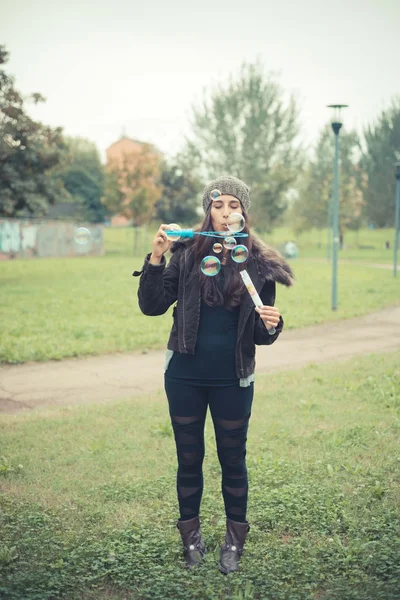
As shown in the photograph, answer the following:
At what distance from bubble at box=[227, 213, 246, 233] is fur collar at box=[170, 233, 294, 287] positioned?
0.91 feet

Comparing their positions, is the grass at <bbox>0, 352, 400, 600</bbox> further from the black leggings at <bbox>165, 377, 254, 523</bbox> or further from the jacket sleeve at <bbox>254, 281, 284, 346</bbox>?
the jacket sleeve at <bbox>254, 281, 284, 346</bbox>

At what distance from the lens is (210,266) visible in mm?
3580

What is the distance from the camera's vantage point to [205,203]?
378 cm

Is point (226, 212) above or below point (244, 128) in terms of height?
below

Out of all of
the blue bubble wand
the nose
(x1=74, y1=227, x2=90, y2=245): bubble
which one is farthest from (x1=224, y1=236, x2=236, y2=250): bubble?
(x1=74, y1=227, x2=90, y2=245): bubble

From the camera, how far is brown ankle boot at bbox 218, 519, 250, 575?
3788 millimetres

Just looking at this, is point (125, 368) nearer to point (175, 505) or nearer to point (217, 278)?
point (175, 505)

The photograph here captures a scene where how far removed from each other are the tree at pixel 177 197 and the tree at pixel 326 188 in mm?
9061

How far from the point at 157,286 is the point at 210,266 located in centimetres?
32

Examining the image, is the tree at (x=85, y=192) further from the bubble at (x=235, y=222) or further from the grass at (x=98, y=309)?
Answer: the bubble at (x=235, y=222)

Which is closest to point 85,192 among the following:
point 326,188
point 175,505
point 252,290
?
point 326,188

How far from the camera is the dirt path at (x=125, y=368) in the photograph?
7.89 meters

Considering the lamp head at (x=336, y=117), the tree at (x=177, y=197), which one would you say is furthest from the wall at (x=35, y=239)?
the lamp head at (x=336, y=117)

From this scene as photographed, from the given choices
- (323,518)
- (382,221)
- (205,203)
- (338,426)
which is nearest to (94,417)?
(338,426)
